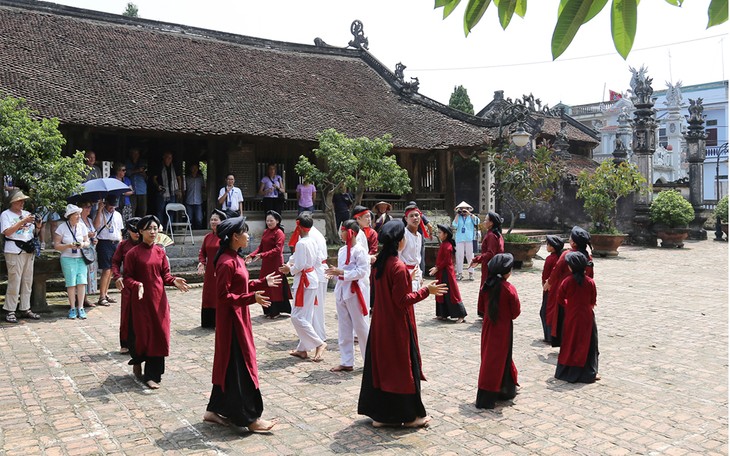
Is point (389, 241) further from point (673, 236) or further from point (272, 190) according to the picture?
point (673, 236)

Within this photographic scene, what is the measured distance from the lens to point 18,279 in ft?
32.7

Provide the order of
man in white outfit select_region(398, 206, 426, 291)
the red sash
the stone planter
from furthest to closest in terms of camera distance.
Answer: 1. the stone planter
2. man in white outfit select_region(398, 206, 426, 291)
3. the red sash

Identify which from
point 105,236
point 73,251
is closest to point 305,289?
point 73,251

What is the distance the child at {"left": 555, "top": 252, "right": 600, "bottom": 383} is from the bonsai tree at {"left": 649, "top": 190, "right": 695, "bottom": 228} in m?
20.5

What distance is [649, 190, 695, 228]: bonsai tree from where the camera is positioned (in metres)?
25.2

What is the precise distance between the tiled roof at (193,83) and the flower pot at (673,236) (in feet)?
32.8

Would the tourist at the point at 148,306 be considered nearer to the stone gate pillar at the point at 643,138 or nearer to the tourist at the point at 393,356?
the tourist at the point at 393,356

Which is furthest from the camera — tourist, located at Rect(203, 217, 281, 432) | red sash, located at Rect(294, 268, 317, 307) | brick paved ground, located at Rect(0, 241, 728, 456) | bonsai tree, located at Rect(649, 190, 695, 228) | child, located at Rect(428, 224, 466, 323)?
bonsai tree, located at Rect(649, 190, 695, 228)

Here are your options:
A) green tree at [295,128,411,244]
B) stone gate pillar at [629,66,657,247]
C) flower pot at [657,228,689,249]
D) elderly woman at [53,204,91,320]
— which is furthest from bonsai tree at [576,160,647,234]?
elderly woman at [53,204,91,320]

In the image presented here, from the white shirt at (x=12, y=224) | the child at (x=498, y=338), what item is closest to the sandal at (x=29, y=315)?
the white shirt at (x=12, y=224)

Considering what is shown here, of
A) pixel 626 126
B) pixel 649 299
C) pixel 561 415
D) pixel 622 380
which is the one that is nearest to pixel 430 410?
pixel 561 415

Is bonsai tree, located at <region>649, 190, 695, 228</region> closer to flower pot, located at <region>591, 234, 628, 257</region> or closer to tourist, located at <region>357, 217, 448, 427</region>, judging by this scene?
flower pot, located at <region>591, 234, 628, 257</region>

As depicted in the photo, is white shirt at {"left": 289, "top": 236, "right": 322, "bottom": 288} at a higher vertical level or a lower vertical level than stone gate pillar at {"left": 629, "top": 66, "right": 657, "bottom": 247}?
lower

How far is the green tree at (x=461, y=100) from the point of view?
3656 centimetres
